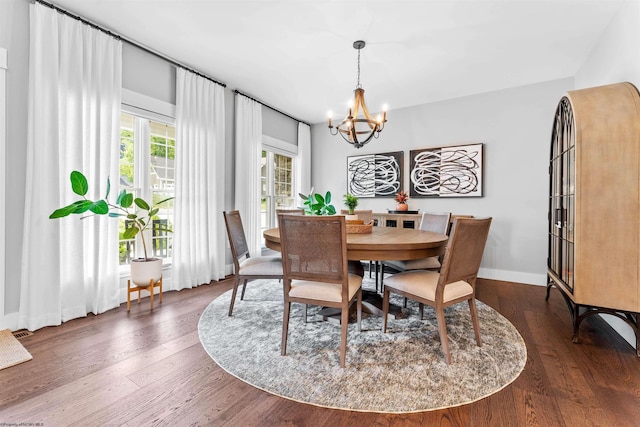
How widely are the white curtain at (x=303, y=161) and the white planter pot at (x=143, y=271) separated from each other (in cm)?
299

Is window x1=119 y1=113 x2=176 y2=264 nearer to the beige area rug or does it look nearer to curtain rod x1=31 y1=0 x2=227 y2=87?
curtain rod x1=31 y1=0 x2=227 y2=87

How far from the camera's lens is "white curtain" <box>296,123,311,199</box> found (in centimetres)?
546

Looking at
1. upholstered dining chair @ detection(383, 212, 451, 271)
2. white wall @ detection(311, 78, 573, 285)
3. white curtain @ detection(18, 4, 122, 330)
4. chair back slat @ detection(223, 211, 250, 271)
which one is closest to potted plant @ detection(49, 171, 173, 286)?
white curtain @ detection(18, 4, 122, 330)

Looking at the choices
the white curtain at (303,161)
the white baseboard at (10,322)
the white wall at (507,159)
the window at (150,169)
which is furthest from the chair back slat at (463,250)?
the white curtain at (303,161)

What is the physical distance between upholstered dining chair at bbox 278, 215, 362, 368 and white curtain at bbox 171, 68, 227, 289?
2.03 metres

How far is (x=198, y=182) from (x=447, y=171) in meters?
3.48

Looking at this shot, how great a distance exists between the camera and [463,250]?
6.18 ft

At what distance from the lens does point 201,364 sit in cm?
183

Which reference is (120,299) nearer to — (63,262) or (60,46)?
(63,262)

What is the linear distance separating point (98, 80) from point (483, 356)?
384 centimetres

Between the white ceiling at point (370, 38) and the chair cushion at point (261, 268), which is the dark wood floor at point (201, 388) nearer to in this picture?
the chair cushion at point (261, 268)

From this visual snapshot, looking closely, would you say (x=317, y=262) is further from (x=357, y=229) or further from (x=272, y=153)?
(x=272, y=153)

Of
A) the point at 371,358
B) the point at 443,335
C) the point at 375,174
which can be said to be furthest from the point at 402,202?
the point at 371,358

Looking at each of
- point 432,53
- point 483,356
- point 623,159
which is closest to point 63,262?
point 483,356
